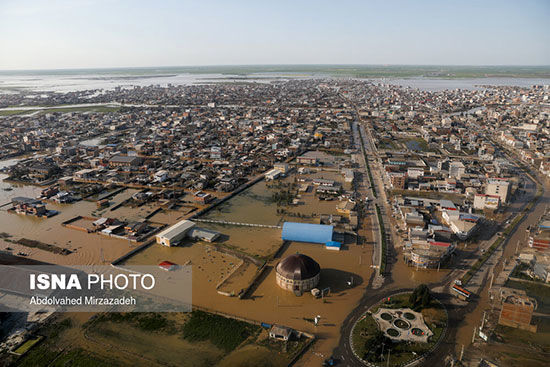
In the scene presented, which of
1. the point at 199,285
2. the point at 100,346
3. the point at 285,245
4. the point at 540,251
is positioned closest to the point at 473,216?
the point at 540,251

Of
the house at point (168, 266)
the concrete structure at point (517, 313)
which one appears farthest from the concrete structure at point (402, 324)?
the house at point (168, 266)

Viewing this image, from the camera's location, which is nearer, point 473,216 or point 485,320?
point 485,320

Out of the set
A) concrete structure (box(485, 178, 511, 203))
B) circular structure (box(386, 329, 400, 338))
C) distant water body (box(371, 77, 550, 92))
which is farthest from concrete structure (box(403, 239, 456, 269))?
distant water body (box(371, 77, 550, 92))

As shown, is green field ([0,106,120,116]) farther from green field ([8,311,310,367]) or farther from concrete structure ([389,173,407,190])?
green field ([8,311,310,367])

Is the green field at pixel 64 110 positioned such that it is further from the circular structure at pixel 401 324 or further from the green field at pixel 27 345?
the circular structure at pixel 401 324

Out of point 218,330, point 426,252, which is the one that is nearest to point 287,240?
point 426,252

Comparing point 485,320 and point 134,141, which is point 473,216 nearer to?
point 485,320
